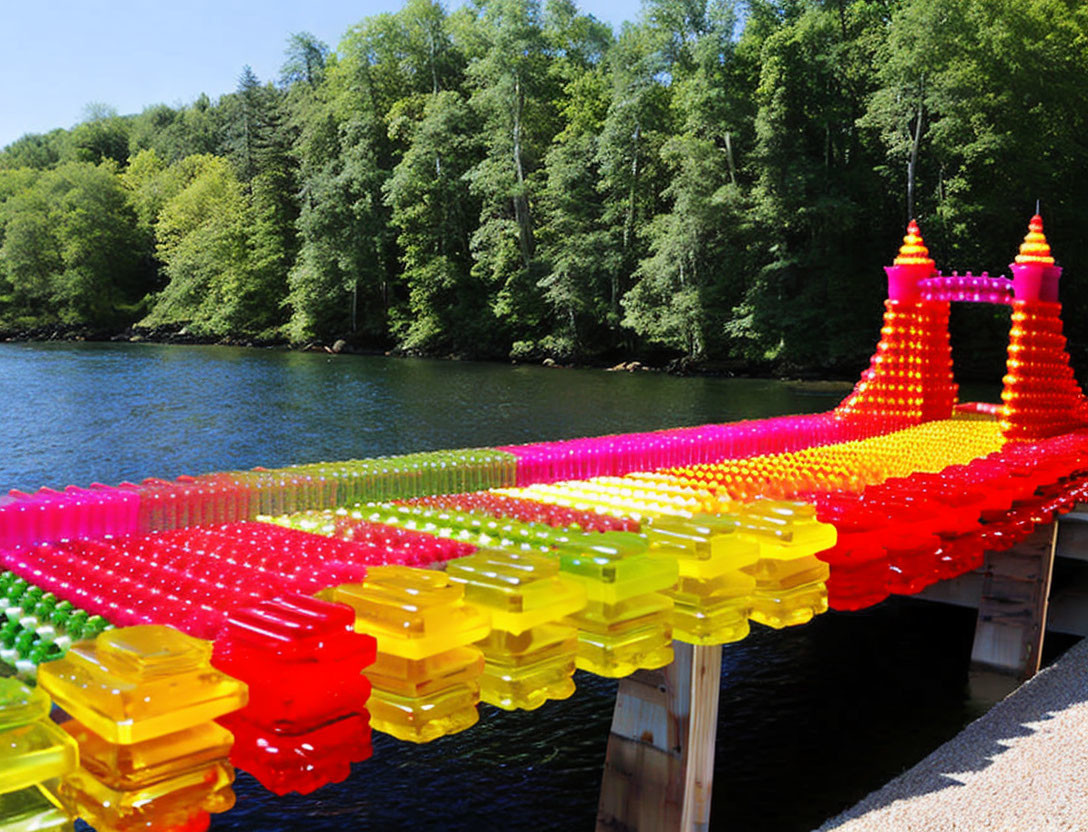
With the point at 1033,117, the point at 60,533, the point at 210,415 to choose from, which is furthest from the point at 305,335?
the point at 60,533

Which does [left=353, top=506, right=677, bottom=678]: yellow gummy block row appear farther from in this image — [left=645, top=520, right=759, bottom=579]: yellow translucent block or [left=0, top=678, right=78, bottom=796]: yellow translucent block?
[left=0, top=678, right=78, bottom=796]: yellow translucent block

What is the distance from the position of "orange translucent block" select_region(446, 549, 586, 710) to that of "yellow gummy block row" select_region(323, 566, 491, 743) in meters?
0.16

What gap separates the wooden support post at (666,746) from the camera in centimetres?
488

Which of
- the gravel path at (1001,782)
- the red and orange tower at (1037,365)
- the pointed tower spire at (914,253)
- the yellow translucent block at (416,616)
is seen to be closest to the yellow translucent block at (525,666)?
the yellow translucent block at (416,616)

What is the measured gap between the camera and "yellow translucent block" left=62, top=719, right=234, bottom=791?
105 inches

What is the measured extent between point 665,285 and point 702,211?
3.63 meters

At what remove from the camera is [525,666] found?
368cm

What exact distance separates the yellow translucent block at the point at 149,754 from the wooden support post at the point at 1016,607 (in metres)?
7.70

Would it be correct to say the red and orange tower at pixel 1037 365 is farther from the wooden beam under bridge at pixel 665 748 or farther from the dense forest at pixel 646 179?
the dense forest at pixel 646 179

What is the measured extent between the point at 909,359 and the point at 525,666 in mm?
10835

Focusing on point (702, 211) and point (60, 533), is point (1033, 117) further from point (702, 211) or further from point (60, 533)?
point (60, 533)

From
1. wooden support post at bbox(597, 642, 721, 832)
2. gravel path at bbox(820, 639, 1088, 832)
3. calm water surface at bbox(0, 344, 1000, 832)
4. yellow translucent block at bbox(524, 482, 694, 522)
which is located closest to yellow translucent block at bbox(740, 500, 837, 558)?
wooden support post at bbox(597, 642, 721, 832)

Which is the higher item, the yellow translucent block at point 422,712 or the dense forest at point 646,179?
the dense forest at point 646,179

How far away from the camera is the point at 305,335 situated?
58531mm
